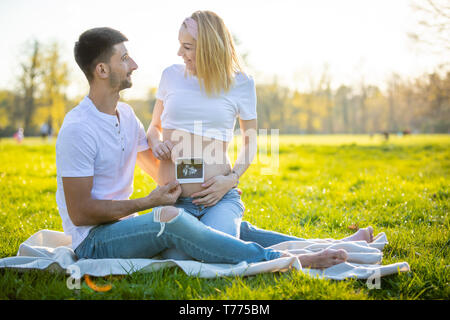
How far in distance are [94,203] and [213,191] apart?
3.02ft

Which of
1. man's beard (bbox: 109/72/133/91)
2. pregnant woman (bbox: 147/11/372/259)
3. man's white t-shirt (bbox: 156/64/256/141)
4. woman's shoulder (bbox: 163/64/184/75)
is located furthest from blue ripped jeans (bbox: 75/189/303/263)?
woman's shoulder (bbox: 163/64/184/75)

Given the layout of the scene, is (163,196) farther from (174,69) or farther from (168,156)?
(174,69)

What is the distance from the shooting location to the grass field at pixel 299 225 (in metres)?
2.39

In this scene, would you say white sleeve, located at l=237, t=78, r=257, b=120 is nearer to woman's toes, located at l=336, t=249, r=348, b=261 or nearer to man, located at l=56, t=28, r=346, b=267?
man, located at l=56, t=28, r=346, b=267

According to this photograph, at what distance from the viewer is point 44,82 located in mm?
36031

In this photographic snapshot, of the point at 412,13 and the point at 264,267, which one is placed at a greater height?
the point at 412,13

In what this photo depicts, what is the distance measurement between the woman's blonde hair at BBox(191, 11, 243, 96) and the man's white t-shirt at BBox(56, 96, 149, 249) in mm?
725

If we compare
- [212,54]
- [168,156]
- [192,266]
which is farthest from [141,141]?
[192,266]

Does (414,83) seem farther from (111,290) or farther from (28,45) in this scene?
(28,45)

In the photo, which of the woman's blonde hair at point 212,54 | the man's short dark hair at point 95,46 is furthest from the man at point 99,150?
the woman's blonde hair at point 212,54

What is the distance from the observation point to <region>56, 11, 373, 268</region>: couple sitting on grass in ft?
8.70

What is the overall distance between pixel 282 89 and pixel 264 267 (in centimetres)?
5522

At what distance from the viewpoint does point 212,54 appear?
308 centimetres

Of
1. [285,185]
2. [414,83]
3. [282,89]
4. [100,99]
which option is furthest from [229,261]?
[282,89]
